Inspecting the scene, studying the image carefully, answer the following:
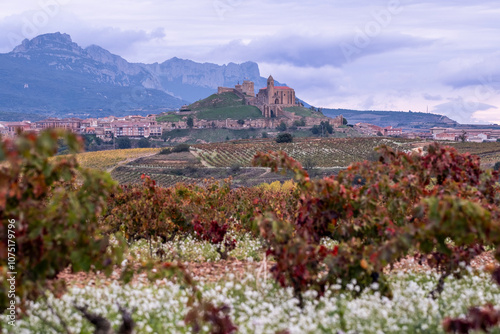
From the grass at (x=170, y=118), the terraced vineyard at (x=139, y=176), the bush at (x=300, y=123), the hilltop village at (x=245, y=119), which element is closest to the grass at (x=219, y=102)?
the hilltop village at (x=245, y=119)

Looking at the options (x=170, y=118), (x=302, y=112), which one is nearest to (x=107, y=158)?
(x=302, y=112)

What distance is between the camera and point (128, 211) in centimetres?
1047

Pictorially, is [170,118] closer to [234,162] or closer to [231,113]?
[231,113]

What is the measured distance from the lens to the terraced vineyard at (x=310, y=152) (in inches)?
3083

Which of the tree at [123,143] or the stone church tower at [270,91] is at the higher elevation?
the stone church tower at [270,91]

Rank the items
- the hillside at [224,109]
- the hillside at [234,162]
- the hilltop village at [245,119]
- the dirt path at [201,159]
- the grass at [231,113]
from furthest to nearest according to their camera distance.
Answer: the hillside at [224,109] → the grass at [231,113] → the hilltop village at [245,119] → the dirt path at [201,159] → the hillside at [234,162]

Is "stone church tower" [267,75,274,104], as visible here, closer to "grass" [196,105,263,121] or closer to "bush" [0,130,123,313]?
"grass" [196,105,263,121]

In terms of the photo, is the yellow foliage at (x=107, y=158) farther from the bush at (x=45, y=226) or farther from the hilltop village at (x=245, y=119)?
the hilltop village at (x=245, y=119)

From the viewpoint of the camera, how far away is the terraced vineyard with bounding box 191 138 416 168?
3083 inches

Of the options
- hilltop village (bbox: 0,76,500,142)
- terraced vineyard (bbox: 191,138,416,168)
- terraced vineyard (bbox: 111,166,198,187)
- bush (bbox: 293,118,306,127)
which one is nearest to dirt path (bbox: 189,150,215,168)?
terraced vineyard (bbox: 191,138,416,168)

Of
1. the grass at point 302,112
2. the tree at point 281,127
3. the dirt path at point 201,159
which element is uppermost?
the grass at point 302,112

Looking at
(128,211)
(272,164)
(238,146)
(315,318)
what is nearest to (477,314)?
(315,318)

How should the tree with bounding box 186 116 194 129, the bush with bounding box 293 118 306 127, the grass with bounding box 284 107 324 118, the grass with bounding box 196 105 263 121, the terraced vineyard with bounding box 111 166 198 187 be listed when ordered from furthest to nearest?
the grass with bounding box 196 105 263 121, the grass with bounding box 284 107 324 118, the tree with bounding box 186 116 194 129, the bush with bounding box 293 118 306 127, the terraced vineyard with bounding box 111 166 198 187

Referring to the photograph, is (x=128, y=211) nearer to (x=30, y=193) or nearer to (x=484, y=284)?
(x=30, y=193)
